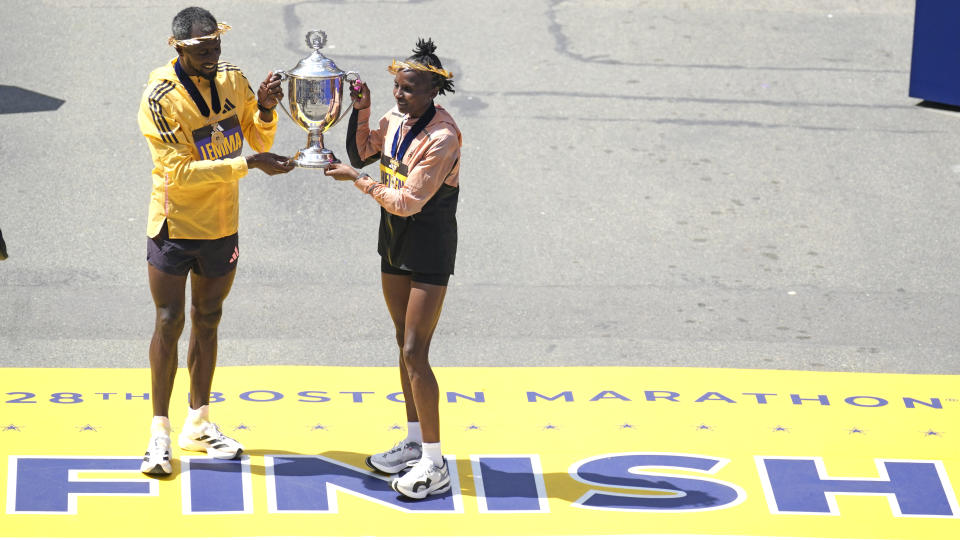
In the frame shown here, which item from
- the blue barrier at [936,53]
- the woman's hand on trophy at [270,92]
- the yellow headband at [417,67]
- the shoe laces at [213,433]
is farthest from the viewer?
the blue barrier at [936,53]

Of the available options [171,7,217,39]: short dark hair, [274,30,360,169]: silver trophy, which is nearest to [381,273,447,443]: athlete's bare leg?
[274,30,360,169]: silver trophy

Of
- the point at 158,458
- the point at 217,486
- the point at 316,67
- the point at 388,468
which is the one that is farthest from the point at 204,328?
the point at 316,67

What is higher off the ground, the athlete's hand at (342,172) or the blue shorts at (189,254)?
the athlete's hand at (342,172)

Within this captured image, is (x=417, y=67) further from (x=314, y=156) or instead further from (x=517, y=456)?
(x=517, y=456)

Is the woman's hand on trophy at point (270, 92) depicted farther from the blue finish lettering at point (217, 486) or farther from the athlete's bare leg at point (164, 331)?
the blue finish lettering at point (217, 486)

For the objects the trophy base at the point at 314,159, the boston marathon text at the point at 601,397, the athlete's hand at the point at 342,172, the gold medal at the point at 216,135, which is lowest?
the boston marathon text at the point at 601,397

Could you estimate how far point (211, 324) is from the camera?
628cm

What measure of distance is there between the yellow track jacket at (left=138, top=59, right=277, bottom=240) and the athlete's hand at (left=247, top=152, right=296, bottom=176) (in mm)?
48

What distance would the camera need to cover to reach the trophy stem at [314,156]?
19.7ft

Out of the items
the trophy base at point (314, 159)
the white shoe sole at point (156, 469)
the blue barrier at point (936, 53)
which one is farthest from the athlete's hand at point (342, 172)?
the blue barrier at point (936, 53)

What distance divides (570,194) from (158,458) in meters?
4.84

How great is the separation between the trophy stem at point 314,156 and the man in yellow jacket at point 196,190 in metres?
0.09

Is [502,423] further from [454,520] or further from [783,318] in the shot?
[783,318]

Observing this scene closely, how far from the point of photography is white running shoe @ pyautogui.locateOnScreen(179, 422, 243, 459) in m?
6.33
